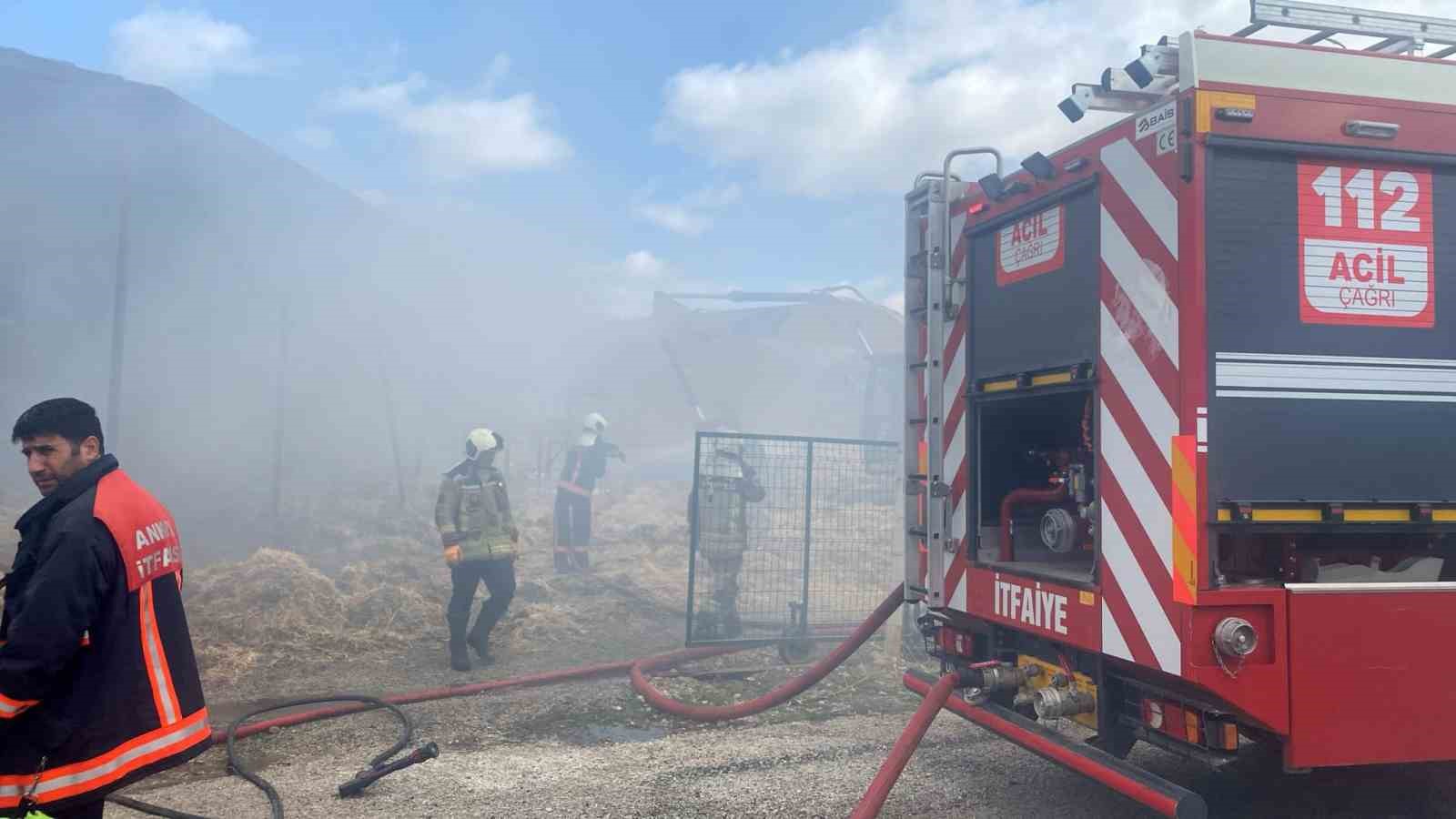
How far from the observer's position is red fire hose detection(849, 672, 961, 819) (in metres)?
3.60

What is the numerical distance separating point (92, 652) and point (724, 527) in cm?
489

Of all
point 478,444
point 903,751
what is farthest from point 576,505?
point 903,751

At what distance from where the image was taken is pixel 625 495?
17359 mm

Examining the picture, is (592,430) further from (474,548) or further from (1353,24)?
(1353,24)

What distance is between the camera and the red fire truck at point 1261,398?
3062 mm

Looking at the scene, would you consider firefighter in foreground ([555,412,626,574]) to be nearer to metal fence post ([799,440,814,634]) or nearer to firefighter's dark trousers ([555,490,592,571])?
firefighter's dark trousers ([555,490,592,571])

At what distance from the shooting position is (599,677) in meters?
6.71

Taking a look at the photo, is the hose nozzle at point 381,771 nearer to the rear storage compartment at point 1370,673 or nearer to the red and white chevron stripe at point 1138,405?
the red and white chevron stripe at point 1138,405

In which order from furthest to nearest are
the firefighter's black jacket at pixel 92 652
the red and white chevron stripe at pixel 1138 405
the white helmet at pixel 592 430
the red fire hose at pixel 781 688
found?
the white helmet at pixel 592 430
the red fire hose at pixel 781 688
the red and white chevron stripe at pixel 1138 405
the firefighter's black jacket at pixel 92 652

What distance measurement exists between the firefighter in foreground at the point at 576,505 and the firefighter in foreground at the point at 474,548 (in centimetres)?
385

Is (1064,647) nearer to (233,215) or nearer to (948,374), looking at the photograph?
(948,374)

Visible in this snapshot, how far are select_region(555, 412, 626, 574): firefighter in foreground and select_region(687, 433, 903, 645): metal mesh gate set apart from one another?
3.91m

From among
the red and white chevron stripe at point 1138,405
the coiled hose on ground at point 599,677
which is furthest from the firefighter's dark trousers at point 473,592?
the red and white chevron stripe at point 1138,405

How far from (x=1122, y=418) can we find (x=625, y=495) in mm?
14385
